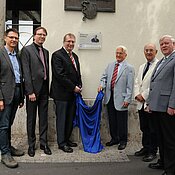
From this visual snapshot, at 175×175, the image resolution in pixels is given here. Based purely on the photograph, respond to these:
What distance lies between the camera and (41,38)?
5.01 meters

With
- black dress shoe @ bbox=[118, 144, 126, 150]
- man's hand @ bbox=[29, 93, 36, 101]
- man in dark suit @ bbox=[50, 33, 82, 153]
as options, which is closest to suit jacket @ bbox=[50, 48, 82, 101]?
man in dark suit @ bbox=[50, 33, 82, 153]

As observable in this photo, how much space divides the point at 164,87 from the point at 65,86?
6.19 feet

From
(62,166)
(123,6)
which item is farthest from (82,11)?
(62,166)

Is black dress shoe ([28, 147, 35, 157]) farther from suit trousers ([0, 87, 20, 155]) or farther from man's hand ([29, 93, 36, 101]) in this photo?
man's hand ([29, 93, 36, 101])

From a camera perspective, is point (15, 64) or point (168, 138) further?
point (15, 64)

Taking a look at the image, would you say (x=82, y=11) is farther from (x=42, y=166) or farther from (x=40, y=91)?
(x=42, y=166)

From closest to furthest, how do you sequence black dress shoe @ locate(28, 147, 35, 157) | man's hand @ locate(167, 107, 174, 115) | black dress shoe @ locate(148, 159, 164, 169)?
man's hand @ locate(167, 107, 174, 115), black dress shoe @ locate(148, 159, 164, 169), black dress shoe @ locate(28, 147, 35, 157)

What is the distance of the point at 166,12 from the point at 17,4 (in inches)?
163

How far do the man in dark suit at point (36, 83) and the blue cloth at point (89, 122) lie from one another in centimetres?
64

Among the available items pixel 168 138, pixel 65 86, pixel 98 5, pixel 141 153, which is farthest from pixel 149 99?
pixel 98 5

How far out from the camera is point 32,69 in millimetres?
4918

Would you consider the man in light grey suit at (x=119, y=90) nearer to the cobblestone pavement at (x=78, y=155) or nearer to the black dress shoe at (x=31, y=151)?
the cobblestone pavement at (x=78, y=155)

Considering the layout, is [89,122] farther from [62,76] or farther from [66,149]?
[62,76]

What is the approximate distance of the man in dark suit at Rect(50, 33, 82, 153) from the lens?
518 cm
